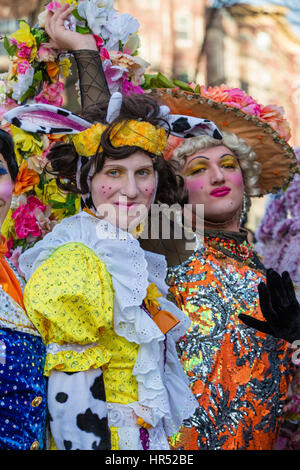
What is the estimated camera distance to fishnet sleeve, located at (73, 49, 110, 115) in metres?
2.56

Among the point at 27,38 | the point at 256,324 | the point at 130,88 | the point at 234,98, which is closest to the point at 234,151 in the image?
the point at 234,98

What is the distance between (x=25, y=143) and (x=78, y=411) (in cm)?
135

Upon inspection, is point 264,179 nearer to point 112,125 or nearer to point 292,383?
point 292,383

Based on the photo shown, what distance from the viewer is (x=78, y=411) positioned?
1728 mm

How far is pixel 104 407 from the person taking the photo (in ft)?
5.82

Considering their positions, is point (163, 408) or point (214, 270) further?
point (214, 270)

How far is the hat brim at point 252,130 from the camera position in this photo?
290 centimetres

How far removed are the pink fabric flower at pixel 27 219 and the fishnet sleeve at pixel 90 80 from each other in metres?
0.53

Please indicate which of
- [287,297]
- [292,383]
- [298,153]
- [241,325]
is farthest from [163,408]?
[298,153]

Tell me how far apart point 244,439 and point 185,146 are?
1.43 metres

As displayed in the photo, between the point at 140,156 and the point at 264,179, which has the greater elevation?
the point at 140,156

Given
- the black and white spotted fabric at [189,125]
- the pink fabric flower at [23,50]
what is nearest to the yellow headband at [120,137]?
the black and white spotted fabric at [189,125]

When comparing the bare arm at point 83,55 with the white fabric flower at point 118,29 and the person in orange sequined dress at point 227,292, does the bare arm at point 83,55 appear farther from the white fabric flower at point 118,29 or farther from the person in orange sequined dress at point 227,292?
the person in orange sequined dress at point 227,292

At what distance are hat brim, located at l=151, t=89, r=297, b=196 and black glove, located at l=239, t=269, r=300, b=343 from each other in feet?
3.30
